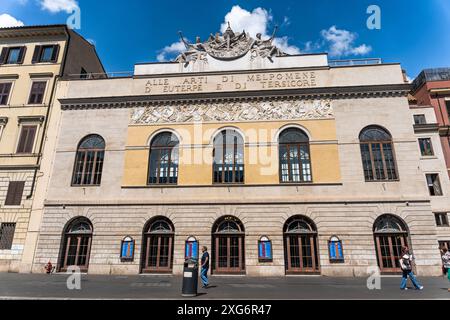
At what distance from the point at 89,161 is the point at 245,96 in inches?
471

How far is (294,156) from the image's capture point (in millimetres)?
19516

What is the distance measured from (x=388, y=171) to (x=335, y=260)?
21.9ft

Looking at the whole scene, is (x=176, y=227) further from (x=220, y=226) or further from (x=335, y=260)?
(x=335, y=260)

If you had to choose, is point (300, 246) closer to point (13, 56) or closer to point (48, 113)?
point (48, 113)

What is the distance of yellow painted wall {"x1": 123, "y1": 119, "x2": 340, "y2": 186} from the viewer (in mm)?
19094

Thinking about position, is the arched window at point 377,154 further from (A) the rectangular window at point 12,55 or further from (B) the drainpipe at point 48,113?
(A) the rectangular window at point 12,55

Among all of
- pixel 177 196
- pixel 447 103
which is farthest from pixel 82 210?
pixel 447 103

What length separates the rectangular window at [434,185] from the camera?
26.5 m

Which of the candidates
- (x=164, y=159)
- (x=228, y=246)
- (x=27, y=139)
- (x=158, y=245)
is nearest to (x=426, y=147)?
(x=228, y=246)

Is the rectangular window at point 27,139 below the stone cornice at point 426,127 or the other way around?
below

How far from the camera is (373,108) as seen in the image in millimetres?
19812

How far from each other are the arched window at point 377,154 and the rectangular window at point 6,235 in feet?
78.6

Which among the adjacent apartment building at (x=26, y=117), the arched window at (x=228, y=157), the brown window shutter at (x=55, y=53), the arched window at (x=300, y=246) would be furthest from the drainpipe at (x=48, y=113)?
the arched window at (x=300, y=246)
